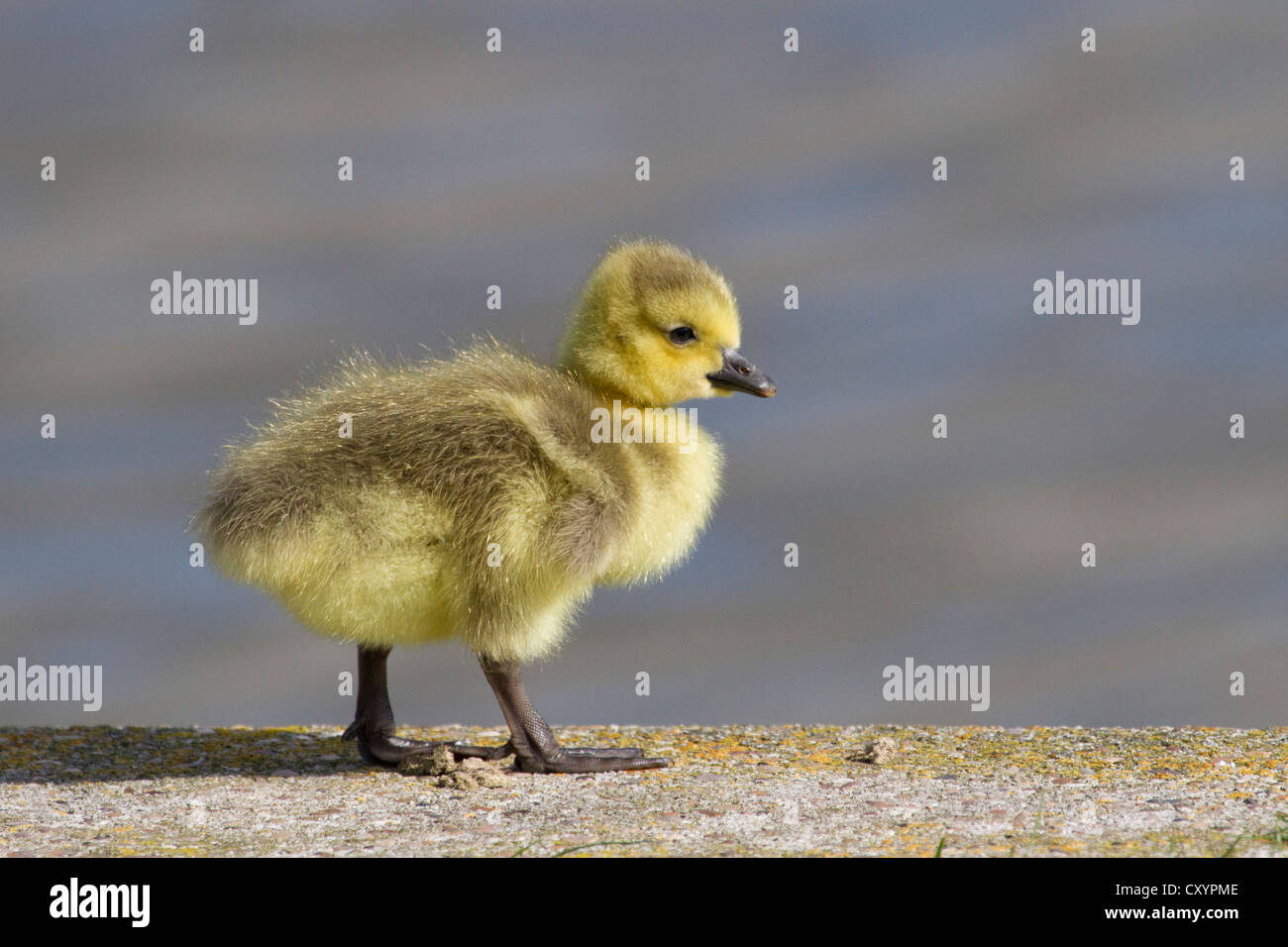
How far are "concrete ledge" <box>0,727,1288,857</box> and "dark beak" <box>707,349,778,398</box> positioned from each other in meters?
1.02

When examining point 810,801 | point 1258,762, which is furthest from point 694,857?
point 1258,762

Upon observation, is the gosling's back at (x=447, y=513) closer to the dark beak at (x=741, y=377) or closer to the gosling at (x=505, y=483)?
the gosling at (x=505, y=483)

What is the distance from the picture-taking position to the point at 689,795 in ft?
12.0

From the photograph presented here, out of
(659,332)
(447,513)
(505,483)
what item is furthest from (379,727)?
(659,332)

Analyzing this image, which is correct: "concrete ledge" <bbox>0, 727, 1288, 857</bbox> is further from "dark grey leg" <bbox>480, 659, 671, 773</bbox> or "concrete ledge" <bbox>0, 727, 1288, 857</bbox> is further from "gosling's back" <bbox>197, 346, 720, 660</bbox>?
"gosling's back" <bbox>197, 346, 720, 660</bbox>

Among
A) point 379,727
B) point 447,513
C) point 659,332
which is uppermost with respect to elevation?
point 659,332

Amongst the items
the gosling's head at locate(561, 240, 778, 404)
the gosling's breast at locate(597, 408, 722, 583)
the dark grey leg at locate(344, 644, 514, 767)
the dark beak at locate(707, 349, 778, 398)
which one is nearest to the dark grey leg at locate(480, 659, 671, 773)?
the dark grey leg at locate(344, 644, 514, 767)

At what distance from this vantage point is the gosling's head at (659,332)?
4.00 meters

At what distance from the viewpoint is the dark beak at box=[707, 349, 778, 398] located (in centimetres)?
407

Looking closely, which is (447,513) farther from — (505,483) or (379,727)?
(379,727)

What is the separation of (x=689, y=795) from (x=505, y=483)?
882 mm

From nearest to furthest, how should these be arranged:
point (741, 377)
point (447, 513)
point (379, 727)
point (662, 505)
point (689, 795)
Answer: point (689, 795) < point (447, 513) < point (662, 505) < point (741, 377) < point (379, 727)

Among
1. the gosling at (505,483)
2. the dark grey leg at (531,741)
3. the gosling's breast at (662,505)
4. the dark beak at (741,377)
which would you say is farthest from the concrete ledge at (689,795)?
the dark beak at (741,377)
